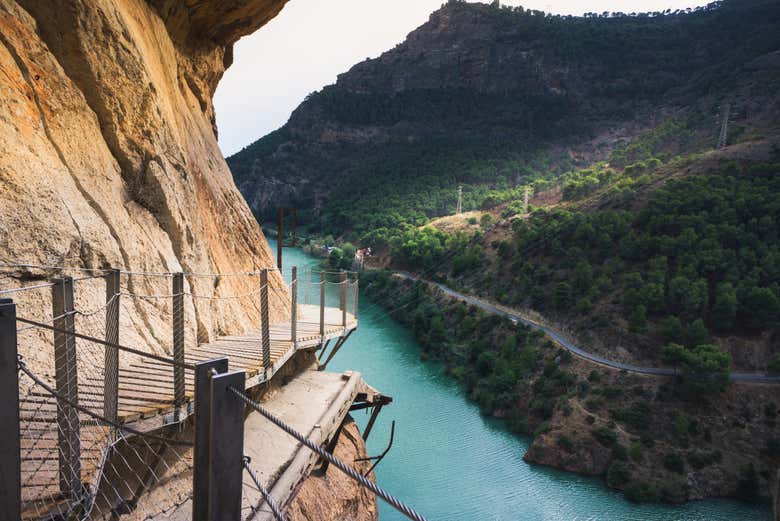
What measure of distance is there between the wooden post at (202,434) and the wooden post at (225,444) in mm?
32

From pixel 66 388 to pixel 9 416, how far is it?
3.44ft

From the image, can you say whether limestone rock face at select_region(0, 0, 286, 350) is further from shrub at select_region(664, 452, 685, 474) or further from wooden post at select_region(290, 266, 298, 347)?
shrub at select_region(664, 452, 685, 474)

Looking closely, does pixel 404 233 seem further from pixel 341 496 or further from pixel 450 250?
pixel 341 496

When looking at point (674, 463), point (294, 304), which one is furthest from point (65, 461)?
point (674, 463)

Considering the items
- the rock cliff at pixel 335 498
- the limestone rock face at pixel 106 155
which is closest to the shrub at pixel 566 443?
the rock cliff at pixel 335 498

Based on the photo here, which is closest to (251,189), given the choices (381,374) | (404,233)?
(404,233)

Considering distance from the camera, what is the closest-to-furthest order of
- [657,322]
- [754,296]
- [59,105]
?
[59,105] → [754,296] → [657,322]

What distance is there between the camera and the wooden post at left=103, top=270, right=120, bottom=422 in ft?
11.3

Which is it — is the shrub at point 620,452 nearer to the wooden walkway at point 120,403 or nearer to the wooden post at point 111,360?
the wooden walkway at point 120,403

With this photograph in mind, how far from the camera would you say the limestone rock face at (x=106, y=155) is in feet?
14.0

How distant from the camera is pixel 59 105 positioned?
5.09m

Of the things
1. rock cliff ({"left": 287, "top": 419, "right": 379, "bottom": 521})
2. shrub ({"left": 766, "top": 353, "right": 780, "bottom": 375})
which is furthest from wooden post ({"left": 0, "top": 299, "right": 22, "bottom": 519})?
shrub ({"left": 766, "top": 353, "right": 780, "bottom": 375})

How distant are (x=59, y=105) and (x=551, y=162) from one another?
70.8 metres

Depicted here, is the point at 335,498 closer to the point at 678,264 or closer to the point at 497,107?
the point at 678,264
